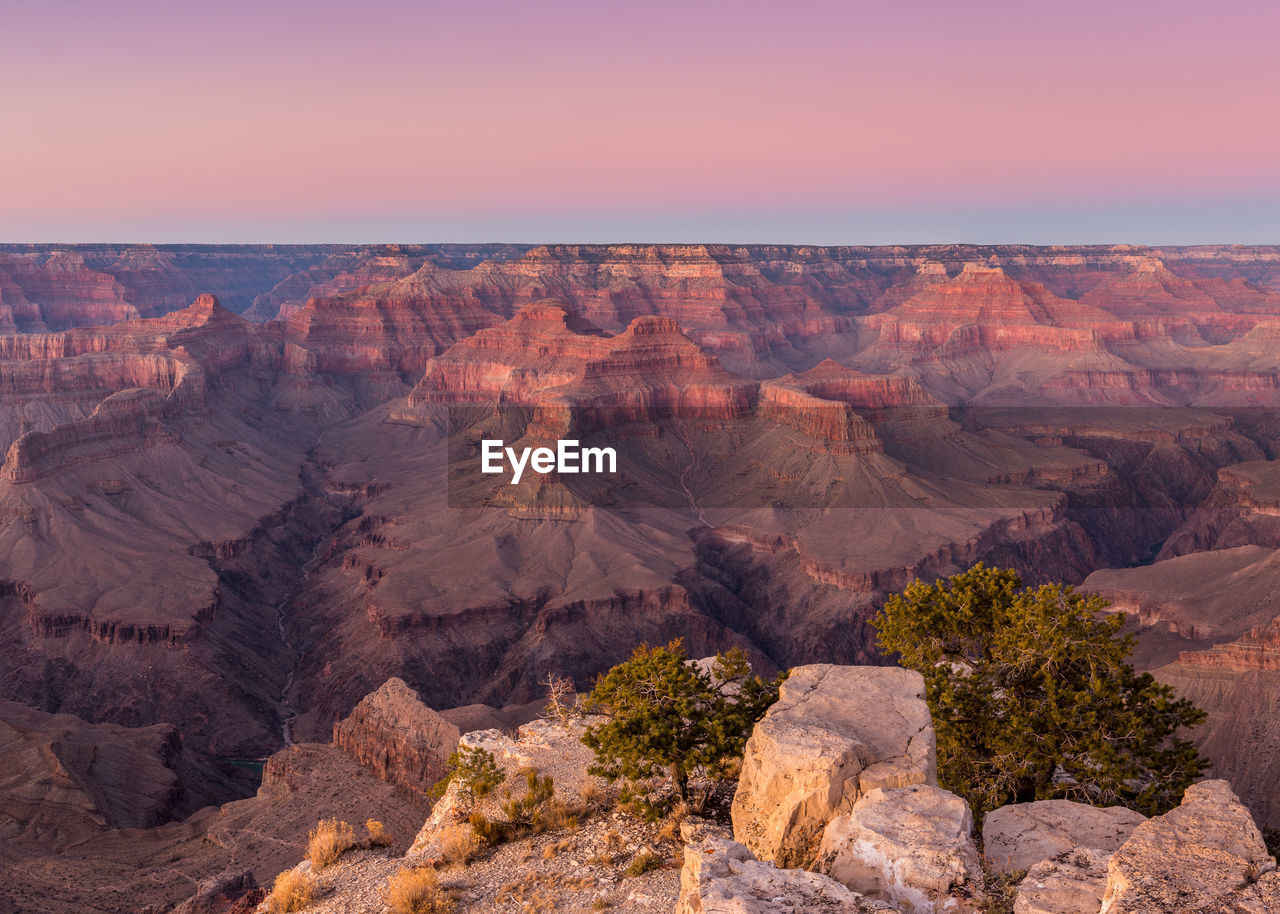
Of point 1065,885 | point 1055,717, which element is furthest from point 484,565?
point 1065,885

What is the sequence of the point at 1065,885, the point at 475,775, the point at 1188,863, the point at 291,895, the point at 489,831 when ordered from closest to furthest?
the point at 1188,863, the point at 1065,885, the point at 489,831, the point at 291,895, the point at 475,775

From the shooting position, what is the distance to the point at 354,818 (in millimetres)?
65812

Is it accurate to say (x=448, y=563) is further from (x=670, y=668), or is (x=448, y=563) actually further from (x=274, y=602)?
(x=670, y=668)

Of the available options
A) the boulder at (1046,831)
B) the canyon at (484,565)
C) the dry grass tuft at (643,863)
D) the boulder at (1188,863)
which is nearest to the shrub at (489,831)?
the dry grass tuft at (643,863)

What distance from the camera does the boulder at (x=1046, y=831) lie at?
25547 mm

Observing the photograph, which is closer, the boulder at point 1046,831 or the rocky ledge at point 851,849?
the rocky ledge at point 851,849

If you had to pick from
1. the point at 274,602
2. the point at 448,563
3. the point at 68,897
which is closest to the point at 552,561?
the point at 448,563

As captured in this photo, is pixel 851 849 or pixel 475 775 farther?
pixel 475 775

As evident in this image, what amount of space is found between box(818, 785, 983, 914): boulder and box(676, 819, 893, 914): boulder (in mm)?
837

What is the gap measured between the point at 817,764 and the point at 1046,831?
7.77m

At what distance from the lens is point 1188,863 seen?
20734 millimetres

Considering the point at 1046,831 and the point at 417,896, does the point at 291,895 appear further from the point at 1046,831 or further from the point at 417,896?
the point at 1046,831

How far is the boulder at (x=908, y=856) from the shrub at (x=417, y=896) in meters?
11.0

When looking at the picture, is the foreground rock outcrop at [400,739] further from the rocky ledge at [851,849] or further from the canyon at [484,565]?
the rocky ledge at [851,849]
